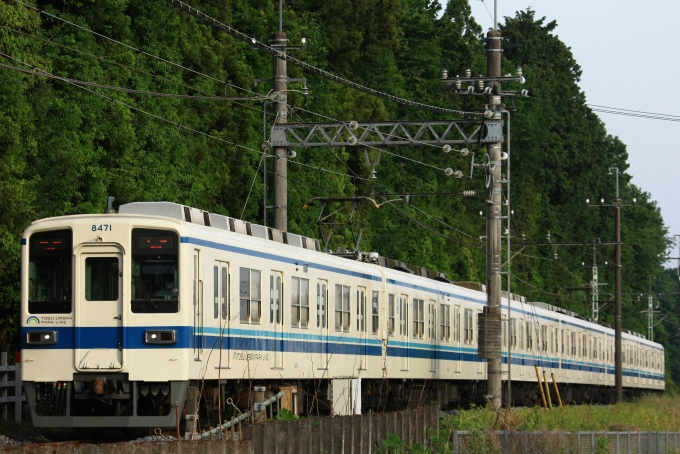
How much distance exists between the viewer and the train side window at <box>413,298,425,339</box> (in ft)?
92.3

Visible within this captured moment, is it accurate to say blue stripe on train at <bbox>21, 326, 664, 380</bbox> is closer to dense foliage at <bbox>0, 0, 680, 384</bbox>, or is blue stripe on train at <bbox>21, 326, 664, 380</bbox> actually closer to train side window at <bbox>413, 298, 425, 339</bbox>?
train side window at <bbox>413, 298, 425, 339</bbox>

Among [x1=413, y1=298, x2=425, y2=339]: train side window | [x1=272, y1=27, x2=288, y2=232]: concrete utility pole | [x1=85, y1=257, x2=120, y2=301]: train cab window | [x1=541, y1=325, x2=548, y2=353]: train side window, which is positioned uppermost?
[x1=272, y1=27, x2=288, y2=232]: concrete utility pole

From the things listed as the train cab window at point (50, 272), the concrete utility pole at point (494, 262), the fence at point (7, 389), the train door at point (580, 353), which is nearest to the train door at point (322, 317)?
the fence at point (7, 389)

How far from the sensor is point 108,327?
16641 millimetres

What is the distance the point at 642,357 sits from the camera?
205ft

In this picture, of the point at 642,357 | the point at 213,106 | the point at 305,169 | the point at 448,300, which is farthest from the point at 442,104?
the point at 448,300

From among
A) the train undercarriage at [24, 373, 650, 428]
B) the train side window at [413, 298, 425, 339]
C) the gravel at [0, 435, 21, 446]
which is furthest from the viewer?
the train side window at [413, 298, 425, 339]

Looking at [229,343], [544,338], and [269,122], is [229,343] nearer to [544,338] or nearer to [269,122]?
[544,338]

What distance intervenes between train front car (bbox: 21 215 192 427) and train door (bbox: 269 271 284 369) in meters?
3.19

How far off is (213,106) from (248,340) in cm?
2103

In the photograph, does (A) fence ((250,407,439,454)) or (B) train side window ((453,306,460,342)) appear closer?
(A) fence ((250,407,439,454))

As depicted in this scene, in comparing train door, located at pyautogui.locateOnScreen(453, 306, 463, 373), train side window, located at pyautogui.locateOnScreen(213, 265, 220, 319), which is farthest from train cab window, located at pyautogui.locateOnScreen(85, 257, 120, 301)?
train door, located at pyautogui.locateOnScreen(453, 306, 463, 373)

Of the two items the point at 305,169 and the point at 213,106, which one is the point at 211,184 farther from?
the point at 305,169

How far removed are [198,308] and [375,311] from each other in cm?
870
